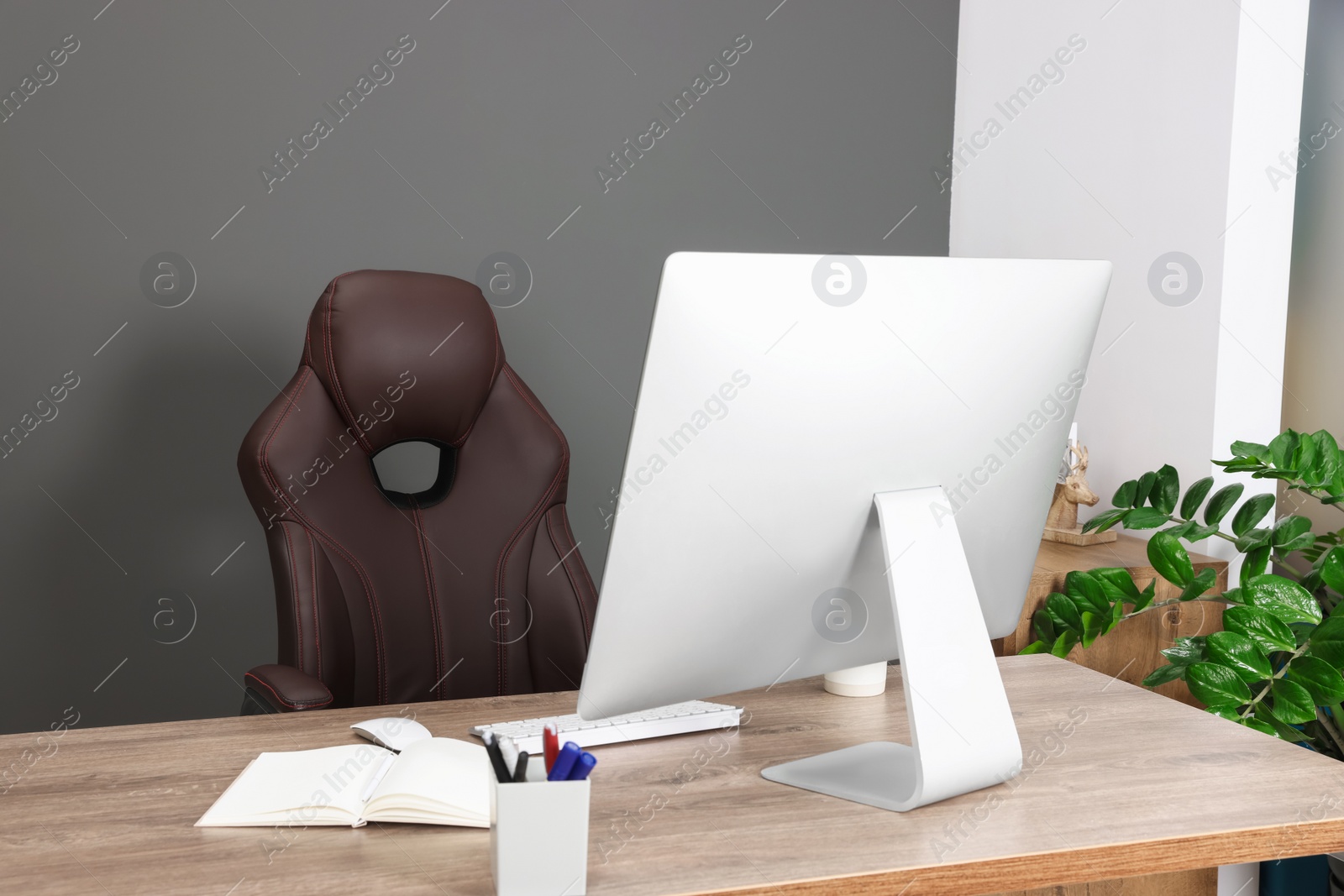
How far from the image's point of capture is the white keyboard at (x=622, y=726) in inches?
44.5

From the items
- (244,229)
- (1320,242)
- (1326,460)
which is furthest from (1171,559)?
(244,229)

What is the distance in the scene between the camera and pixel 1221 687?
1.48 meters

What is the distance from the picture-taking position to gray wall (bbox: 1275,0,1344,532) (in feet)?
6.86

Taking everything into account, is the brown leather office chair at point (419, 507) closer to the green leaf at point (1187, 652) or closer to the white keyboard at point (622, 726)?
the white keyboard at point (622, 726)

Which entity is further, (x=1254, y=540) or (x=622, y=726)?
(x=1254, y=540)

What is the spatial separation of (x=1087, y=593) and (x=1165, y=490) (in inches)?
11.1

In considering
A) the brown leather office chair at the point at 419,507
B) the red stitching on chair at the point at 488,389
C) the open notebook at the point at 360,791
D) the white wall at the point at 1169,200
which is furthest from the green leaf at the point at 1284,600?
the red stitching on chair at the point at 488,389

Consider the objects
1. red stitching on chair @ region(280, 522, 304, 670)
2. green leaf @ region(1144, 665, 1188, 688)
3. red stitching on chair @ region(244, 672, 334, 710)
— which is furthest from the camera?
green leaf @ region(1144, 665, 1188, 688)

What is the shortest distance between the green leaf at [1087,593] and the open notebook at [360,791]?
4.22 ft

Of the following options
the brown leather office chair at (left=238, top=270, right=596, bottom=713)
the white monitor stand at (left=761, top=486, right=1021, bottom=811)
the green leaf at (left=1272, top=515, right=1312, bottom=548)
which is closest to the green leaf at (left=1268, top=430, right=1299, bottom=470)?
the green leaf at (left=1272, top=515, right=1312, bottom=548)

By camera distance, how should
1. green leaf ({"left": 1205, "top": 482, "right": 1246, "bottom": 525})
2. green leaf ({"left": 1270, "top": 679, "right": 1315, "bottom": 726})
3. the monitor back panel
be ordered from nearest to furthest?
1. the monitor back panel
2. green leaf ({"left": 1270, "top": 679, "right": 1315, "bottom": 726})
3. green leaf ({"left": 1205, "top": 482, "right": 1246, "bottom": 525})

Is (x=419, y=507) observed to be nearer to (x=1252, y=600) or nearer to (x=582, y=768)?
(x=582, y=768)

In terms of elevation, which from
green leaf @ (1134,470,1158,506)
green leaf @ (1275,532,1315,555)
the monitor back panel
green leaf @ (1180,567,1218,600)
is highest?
the monitor back panel

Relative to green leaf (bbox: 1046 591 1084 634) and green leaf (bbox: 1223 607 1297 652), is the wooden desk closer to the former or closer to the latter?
green leaf (bbox: 1223 607 1297 652)
